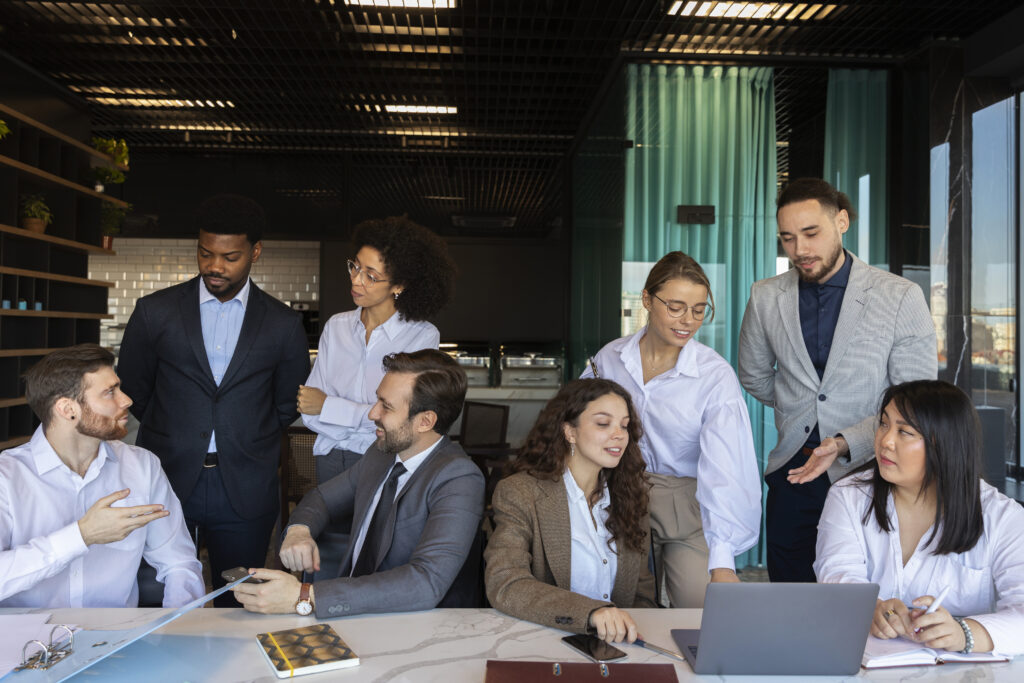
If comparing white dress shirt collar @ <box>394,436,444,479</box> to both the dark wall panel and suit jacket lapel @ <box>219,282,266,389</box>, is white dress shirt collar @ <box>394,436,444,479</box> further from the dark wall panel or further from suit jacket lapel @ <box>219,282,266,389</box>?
the dark wall panel

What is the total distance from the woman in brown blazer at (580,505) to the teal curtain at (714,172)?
271 cm

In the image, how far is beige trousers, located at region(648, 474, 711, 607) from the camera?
A: 2.38 meters

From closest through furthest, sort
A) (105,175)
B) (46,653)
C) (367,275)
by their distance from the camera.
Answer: (46,653) < (367,275) < (105,175)

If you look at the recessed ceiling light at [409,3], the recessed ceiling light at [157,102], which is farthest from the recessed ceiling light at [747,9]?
the recessed ceiling light at [157,102]

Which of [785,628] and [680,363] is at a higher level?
[680,363]

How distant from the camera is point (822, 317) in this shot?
104 inches

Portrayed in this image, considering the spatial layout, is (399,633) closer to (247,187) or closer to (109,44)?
(109,44)

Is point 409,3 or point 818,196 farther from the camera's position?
point 409,3

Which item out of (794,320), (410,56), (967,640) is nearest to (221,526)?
(794,320)

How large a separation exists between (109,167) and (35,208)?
1.31 m

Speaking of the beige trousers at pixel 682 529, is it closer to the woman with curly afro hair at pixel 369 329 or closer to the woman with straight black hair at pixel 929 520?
the woman with straight black hair at pixel 929 520

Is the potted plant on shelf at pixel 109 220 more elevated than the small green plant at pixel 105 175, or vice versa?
the small green plant at pixel 105 175

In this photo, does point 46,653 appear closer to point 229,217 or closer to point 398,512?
point 398,512

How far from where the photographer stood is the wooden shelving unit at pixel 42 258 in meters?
5.10
